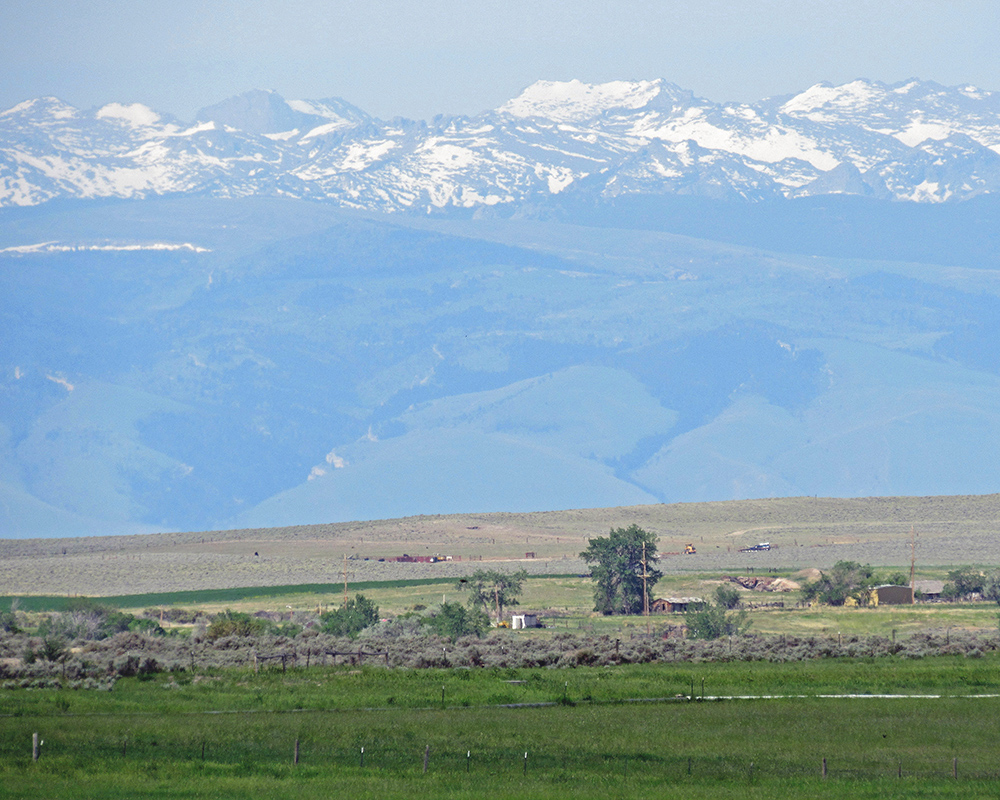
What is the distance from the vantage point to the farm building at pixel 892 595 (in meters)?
106

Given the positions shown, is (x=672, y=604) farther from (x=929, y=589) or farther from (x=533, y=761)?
(x=533, y=761)

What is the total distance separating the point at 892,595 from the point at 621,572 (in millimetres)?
20319

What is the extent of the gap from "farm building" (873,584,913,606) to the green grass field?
147 feet

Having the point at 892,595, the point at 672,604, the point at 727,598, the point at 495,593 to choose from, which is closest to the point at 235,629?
the point at 495,593

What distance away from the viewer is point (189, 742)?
42.4 m

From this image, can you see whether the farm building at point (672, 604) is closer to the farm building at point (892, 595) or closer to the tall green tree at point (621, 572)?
the tall green tree at point (621, 572)

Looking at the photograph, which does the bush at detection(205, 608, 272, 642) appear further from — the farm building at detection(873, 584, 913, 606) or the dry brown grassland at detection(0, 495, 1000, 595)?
the dry brown grassland at detection(0, 495, 1000, 595)

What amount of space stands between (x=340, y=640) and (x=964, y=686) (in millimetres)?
32202

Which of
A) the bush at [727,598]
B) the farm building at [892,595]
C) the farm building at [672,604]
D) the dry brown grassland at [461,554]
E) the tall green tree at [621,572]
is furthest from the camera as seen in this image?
the dry brown grassland at [461,554]

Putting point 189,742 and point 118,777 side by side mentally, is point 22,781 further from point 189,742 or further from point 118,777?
point 189,742

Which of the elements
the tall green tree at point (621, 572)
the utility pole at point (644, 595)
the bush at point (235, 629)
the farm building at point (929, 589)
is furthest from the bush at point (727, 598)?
the bush at point (235, 629)

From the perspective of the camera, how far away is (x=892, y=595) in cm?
10588

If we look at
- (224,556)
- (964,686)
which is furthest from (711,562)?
(964,686)

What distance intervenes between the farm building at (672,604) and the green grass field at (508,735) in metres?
41.2
